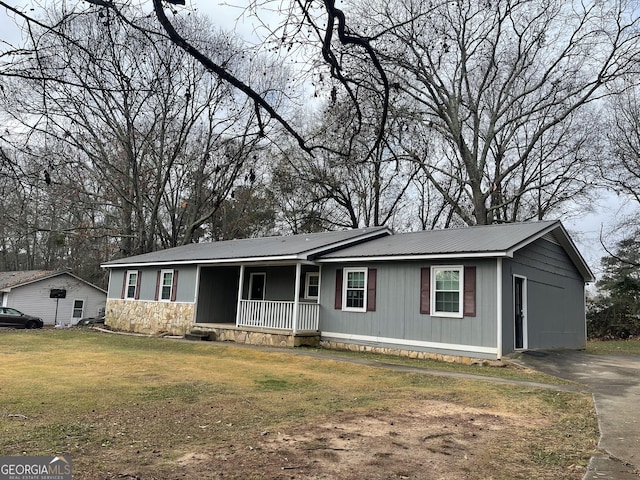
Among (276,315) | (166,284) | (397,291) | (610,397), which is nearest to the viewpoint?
(610,397)

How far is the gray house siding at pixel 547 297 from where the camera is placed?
39.7 ft

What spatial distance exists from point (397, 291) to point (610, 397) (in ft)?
21.4

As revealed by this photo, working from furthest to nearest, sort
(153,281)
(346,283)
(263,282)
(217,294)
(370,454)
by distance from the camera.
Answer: (153,281)
(217,294)
(263,282)
(346,283)
(370,454)

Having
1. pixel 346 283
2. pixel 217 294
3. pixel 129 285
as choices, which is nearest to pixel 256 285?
pixel 217 294

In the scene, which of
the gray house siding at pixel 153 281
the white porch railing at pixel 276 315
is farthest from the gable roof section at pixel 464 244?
the gray house siding at pixel 153 281

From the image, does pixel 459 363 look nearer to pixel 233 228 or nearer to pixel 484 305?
pixel 484 305

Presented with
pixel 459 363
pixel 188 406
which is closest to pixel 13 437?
pixel 188 406

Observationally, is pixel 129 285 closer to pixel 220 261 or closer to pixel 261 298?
pixel 220 261

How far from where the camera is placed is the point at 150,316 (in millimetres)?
20609

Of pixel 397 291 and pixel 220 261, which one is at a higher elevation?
pixel 220 261

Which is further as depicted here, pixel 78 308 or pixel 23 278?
pixel 78 308

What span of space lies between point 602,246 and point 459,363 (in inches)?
743

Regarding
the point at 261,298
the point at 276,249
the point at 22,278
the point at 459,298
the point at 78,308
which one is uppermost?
the point at 276,249

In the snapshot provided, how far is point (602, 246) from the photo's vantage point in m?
26.2
